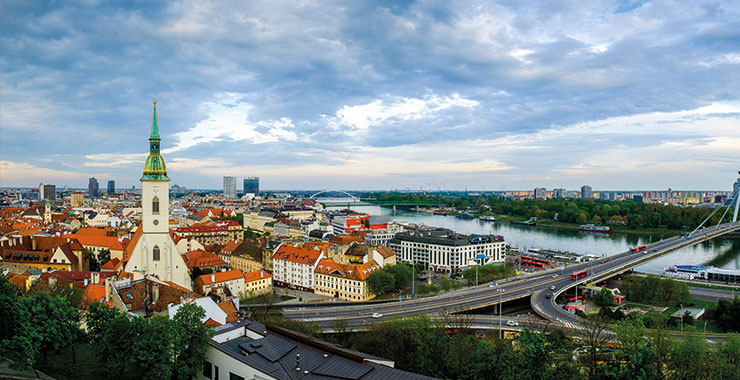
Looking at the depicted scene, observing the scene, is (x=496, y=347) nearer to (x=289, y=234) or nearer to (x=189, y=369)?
(x=189, y=369)

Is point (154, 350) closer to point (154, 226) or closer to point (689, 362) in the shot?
point (154, 226)

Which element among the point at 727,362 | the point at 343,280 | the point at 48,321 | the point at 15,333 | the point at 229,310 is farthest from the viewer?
the point at 343,280

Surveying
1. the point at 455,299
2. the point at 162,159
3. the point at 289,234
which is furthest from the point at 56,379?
the point at 289,234

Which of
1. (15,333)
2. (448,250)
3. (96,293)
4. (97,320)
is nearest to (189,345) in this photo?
(97,320)

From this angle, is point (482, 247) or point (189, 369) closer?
point (189, 369)

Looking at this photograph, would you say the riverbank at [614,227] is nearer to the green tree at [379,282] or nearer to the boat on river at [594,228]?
the boat on river at [594,228]

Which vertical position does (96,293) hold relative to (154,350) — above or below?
below
